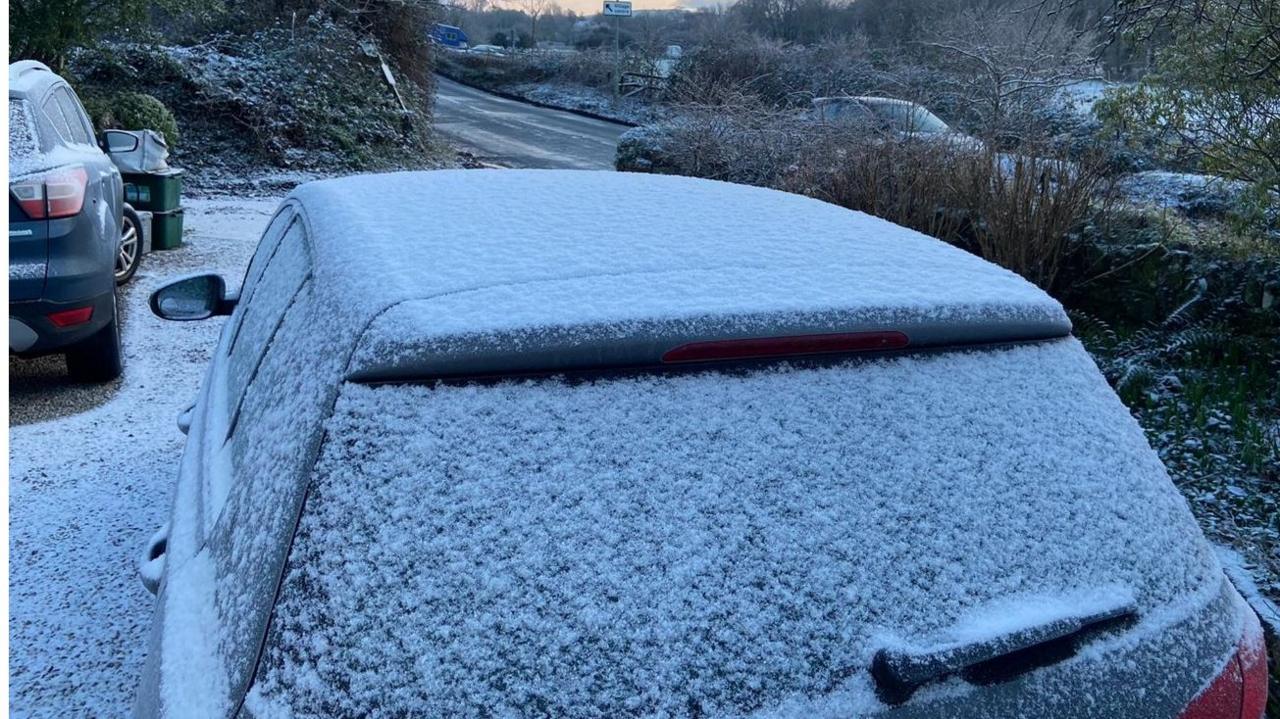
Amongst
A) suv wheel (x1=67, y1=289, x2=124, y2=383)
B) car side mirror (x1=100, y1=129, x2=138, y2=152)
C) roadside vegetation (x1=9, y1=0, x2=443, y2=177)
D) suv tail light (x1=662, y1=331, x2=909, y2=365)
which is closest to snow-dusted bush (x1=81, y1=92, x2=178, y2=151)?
roadside vegetation (x1=9, y1=0, x2=443, y2=177)

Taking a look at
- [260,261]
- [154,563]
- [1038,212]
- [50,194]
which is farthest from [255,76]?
[154,563]

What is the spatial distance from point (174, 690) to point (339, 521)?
0.33m

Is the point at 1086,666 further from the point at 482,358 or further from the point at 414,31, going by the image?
the point at 414,31

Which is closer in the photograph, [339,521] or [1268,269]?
[339,521]

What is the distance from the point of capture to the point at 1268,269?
5.32m

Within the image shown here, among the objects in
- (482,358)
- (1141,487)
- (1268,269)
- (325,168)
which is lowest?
(325,168)

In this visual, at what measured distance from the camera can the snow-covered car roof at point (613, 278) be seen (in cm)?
136

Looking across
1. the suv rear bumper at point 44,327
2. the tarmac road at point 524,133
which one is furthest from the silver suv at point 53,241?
the tarmac road at point 524,133

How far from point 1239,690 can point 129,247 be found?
802 centimetres

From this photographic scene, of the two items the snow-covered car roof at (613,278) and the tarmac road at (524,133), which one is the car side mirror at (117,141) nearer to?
the snow-covered car roof at (613,278)

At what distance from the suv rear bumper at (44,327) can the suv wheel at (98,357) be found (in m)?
0.27

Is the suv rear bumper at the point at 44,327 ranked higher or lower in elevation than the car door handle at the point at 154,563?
lower

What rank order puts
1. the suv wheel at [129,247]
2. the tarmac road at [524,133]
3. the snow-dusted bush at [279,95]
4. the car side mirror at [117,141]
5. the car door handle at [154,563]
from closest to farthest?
the car door handle at [154,563] → the car side mirror at [117,141] → the suv wheel at [129,247] → the snow-dusted bush at [279,95] → the tarmac road at [524,133]

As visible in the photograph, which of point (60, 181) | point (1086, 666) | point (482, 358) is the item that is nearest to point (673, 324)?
point (482, 358)
